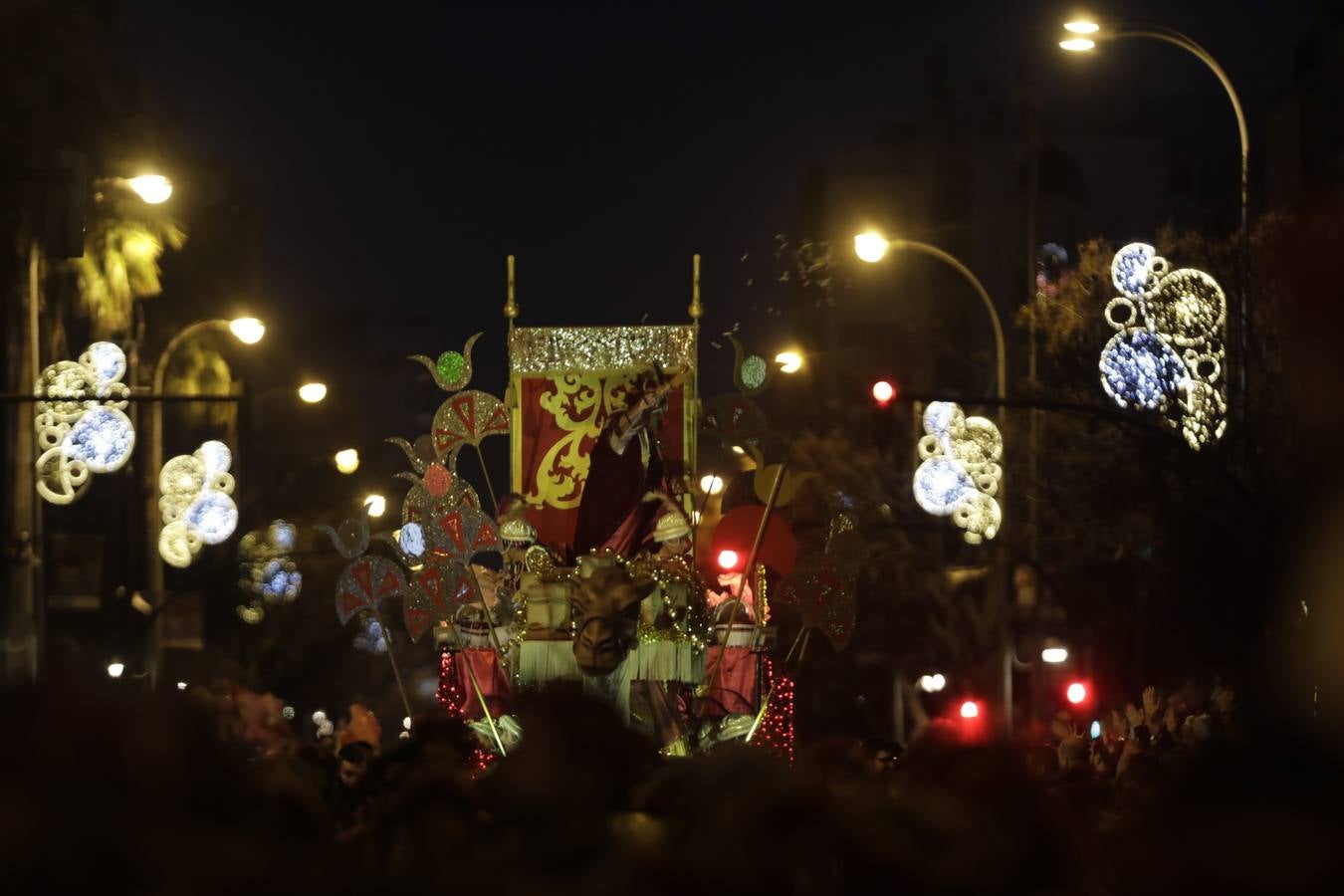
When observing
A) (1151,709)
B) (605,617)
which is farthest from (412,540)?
(1151,709)

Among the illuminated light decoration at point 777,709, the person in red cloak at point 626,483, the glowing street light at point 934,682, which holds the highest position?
the person in red cloak at point 626,483

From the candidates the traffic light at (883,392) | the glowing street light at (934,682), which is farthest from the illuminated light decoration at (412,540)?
Answer: the glowing street light at (934,682)

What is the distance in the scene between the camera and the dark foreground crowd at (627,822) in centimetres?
572

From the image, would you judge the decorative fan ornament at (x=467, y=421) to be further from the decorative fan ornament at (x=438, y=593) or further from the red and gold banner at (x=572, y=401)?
the decorative fan ornament at (x=438, y=593)

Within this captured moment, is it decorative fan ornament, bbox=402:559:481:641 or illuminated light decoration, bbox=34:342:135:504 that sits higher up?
illuminated light decoration, bbox=34:342:135:504

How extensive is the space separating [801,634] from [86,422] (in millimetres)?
7146

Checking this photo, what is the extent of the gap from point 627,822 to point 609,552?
46.0 ft

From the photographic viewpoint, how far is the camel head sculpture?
19.8 m

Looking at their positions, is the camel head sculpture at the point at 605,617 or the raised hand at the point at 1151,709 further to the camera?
the camel head sculpture at the point at 605,617

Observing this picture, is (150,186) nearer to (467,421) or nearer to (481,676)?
(467,421)

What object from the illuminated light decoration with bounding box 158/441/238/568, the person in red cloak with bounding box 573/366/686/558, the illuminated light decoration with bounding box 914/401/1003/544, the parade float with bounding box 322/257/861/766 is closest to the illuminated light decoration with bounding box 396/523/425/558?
the parade float with bounding box 322/257/861/766

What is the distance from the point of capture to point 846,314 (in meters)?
80.3

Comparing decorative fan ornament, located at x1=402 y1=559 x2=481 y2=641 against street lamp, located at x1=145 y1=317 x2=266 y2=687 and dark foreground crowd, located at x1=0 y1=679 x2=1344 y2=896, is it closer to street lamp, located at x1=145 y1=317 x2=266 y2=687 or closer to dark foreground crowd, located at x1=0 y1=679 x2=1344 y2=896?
street lamp, located at x1=145 y1=317 x2=266 y2=687

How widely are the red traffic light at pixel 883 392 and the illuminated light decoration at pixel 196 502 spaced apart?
8422 millimetres
